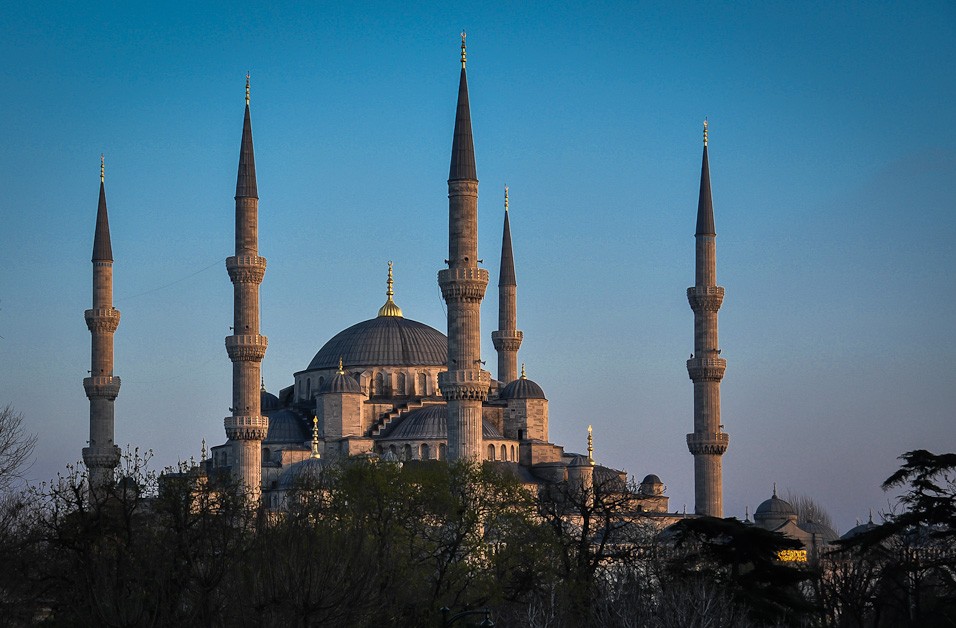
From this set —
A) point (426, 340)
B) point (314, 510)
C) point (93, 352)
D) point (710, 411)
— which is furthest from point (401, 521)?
point (426, 340)

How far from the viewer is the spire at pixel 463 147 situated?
50.8m

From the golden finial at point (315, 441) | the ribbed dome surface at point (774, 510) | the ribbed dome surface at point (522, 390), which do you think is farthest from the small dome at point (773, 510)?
the golden finial at point (315, 441)

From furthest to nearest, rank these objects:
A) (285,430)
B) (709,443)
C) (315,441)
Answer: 1. (285,430)
2. (315,441)
3. (709,443)

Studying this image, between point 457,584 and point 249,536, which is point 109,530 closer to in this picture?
point 249,536

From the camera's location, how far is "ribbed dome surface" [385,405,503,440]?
6606 centimetres

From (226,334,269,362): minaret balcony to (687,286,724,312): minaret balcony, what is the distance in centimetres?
1327

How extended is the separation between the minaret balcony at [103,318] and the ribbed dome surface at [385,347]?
1124 centimetres

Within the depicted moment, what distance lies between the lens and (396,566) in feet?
115

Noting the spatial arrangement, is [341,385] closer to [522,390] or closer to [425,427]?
[425,427]

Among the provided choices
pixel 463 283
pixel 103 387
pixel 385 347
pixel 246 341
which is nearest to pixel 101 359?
pixel 103 387

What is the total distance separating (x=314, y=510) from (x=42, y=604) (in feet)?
23.1

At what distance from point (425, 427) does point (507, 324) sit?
5.37 m

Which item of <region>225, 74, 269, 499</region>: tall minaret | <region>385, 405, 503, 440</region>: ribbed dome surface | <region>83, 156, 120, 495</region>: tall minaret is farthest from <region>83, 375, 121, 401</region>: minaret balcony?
<region>385, 405, 503, 440</region>: ribbed dome surface

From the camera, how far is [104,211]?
64688 mm
